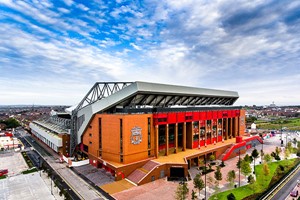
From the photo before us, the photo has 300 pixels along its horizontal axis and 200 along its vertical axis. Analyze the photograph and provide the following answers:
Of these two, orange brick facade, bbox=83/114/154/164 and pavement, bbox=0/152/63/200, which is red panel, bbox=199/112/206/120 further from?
pavement, bbox=0/152/63/200

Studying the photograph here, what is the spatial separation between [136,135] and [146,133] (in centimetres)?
356

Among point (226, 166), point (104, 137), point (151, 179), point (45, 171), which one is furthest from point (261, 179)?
point (45, 171)

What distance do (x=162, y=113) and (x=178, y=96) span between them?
46.7 feet

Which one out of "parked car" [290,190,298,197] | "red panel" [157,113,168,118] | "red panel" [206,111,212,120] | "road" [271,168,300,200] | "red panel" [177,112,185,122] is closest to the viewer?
"parked car" [290,190,298,197]

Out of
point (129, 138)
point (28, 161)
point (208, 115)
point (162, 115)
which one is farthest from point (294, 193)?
point (28, 161)

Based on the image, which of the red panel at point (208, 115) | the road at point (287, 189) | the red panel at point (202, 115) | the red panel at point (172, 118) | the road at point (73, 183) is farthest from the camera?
the red panel at point (208, 115)

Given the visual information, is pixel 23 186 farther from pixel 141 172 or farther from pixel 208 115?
pixel 208 115

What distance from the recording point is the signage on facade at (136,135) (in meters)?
53.6

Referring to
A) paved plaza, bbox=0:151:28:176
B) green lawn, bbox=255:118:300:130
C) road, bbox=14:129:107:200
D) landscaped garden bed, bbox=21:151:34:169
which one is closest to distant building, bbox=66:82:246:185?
road, bbox=14:129:107:200

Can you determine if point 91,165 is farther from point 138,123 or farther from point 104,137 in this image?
point 138,123

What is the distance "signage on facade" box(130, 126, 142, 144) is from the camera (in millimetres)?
53622

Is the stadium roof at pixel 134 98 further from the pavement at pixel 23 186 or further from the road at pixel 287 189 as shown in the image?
the road at pixel 287 189

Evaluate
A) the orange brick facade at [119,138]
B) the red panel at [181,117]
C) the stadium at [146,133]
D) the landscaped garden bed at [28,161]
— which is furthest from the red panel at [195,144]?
the landscaped garden bed at [28,161]

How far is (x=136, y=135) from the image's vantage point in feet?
179
